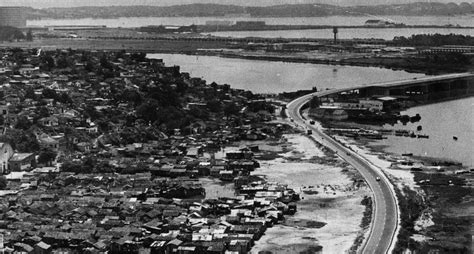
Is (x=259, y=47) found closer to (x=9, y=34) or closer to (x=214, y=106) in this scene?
(x=9, y=34)

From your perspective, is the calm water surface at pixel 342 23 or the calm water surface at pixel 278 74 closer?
the calm water surface at pixel 278 74

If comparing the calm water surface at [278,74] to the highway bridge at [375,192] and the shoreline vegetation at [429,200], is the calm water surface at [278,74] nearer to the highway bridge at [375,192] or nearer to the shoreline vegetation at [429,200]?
the highway bridge at [375,192]

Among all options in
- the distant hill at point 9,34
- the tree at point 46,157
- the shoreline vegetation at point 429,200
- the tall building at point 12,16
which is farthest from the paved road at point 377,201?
the tall building at point 12,16

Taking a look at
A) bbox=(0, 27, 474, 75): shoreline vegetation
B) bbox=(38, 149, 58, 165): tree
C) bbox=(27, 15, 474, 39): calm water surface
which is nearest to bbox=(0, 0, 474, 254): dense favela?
bbox=(38, 149, 58, 165): tree

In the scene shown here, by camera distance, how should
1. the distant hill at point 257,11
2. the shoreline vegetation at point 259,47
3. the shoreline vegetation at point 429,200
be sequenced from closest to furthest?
the shoreline vegetation at point 429,200 → the shoreline vegetation at point 259,47 → the distant hill at point 257,11

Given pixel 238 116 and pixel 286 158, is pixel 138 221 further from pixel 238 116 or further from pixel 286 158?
pixel 238 116

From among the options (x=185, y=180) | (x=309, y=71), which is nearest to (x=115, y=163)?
(x=185, y=180)

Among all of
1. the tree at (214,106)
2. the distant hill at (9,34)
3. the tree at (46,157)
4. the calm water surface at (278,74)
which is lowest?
the tree at (46,157)
